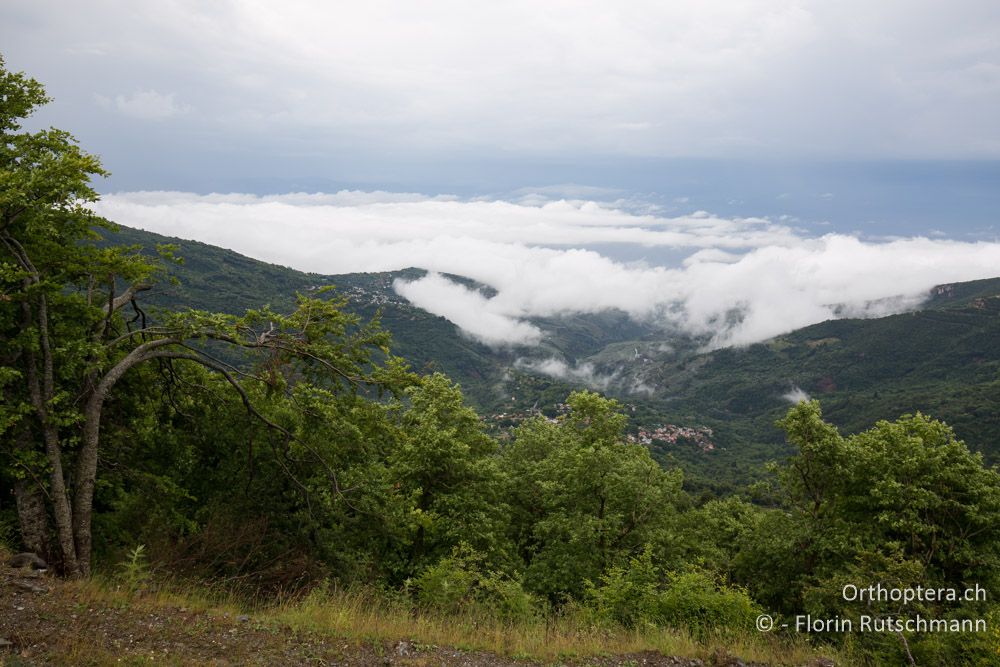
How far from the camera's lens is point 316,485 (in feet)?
46.1

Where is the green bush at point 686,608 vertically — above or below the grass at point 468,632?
below

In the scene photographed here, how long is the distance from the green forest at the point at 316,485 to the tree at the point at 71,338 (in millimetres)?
54

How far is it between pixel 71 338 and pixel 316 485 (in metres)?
6.69

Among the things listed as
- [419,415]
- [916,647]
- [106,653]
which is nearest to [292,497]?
[106,653]

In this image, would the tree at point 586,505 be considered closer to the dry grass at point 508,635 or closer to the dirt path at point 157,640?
the dry grass at point 508,635

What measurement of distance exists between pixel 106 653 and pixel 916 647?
542 inches

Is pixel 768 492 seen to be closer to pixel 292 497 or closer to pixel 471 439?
pixel 471 439

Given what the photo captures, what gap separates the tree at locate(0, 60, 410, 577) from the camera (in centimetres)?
962

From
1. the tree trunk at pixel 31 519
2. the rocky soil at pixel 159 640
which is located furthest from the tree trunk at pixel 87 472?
the rocky soil at pixel 159 640

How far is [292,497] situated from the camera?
13766mm

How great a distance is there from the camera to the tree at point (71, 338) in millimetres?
9625

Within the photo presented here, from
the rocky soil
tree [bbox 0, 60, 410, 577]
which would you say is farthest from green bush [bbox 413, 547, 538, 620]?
tree [bbox 0, 60, 410, 577]

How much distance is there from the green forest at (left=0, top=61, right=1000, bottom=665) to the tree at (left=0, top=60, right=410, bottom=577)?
0.05 metres

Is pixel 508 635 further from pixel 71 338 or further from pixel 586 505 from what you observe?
pixel 586 505
